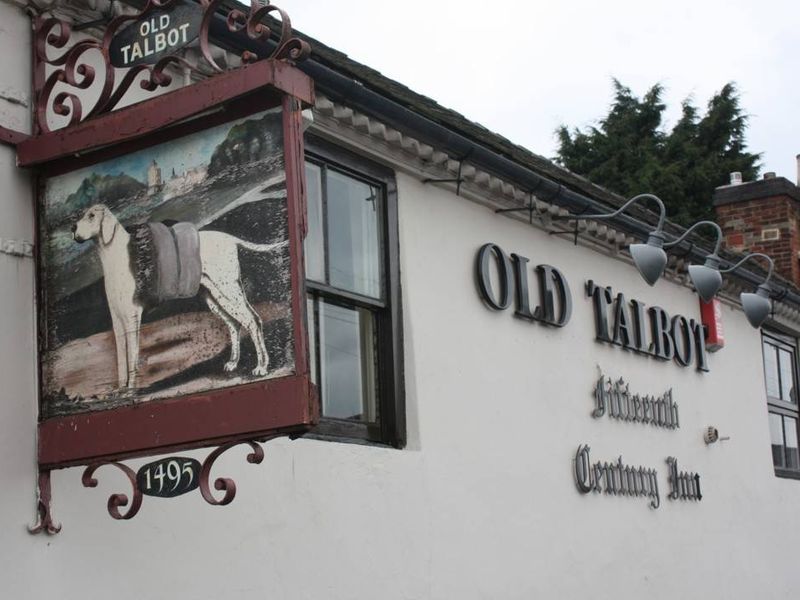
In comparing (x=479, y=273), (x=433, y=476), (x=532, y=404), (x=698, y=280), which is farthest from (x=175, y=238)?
(x=698, y=280)

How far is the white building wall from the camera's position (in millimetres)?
5766

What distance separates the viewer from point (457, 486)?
27.3ft

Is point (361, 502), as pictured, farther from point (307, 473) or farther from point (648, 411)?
point (648, 411)

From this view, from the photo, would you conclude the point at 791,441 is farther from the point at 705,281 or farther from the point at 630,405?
the point at 705,281

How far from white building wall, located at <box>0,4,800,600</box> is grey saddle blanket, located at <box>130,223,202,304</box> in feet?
2.24

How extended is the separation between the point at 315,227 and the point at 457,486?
1.86 meters

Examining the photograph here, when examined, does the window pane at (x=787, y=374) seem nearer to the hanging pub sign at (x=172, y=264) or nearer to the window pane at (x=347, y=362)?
the window pane at (x=347, y=362)

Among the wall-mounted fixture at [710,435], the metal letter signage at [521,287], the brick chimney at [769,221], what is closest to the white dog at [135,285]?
the metal letter signage at [521,287]

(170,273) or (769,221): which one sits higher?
(769,221)

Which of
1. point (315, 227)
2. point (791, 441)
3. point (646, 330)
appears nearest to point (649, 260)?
point (646, 330)

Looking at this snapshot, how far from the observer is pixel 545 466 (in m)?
9.23

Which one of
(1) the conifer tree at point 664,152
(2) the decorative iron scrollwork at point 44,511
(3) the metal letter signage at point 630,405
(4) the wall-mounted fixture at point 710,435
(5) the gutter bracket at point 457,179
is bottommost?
(2) the decorative iron scrollwork at point 44,511

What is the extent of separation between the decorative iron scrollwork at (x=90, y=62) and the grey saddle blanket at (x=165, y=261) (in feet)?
1.99

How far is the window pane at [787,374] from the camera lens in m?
14.0
